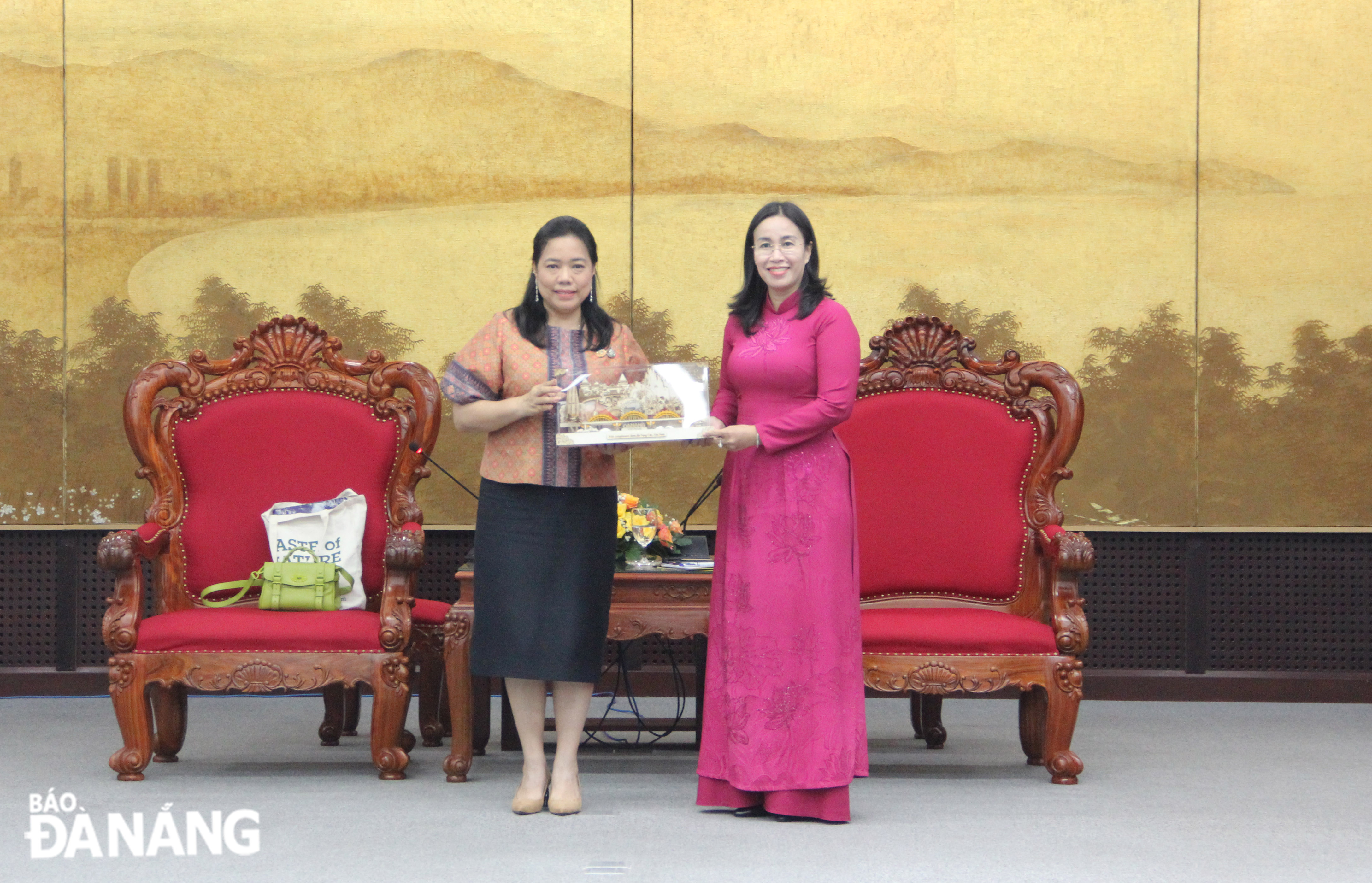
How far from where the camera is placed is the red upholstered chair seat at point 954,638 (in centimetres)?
389

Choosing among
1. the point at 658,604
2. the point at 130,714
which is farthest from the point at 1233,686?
the point at 130,714

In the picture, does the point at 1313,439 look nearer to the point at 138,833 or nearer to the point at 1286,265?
the point at 1286,265

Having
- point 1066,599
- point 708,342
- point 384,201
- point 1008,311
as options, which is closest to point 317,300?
point 384,201

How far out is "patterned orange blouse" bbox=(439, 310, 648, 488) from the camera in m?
3.53

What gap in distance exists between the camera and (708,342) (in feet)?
18.1

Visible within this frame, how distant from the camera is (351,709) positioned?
4703 millimetres

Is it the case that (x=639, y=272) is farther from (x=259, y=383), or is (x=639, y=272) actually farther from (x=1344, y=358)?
(x=1344, y=358)

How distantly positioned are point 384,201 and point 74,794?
276cm

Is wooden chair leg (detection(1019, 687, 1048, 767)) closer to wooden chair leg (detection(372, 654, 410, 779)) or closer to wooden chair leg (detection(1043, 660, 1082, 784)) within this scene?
wooden chair leg (detection(1043, 660, 1082, 784))

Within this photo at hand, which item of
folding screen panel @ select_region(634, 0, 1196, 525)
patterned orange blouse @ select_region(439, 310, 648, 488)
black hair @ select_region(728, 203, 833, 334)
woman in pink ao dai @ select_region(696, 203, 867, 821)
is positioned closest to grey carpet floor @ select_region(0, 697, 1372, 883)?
woman in pink ao dai @ select_region(696, 203, 867, 821)

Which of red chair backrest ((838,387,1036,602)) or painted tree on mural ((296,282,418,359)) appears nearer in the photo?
red chair backrest ((838,387,1036,602))

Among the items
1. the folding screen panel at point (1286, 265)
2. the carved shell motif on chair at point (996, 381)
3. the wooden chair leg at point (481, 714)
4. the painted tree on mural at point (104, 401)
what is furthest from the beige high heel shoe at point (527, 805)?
the folding screen panel at point (1286, 265)

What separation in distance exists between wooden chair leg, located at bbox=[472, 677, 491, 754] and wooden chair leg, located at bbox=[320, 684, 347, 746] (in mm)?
457

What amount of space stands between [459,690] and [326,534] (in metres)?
0.71
